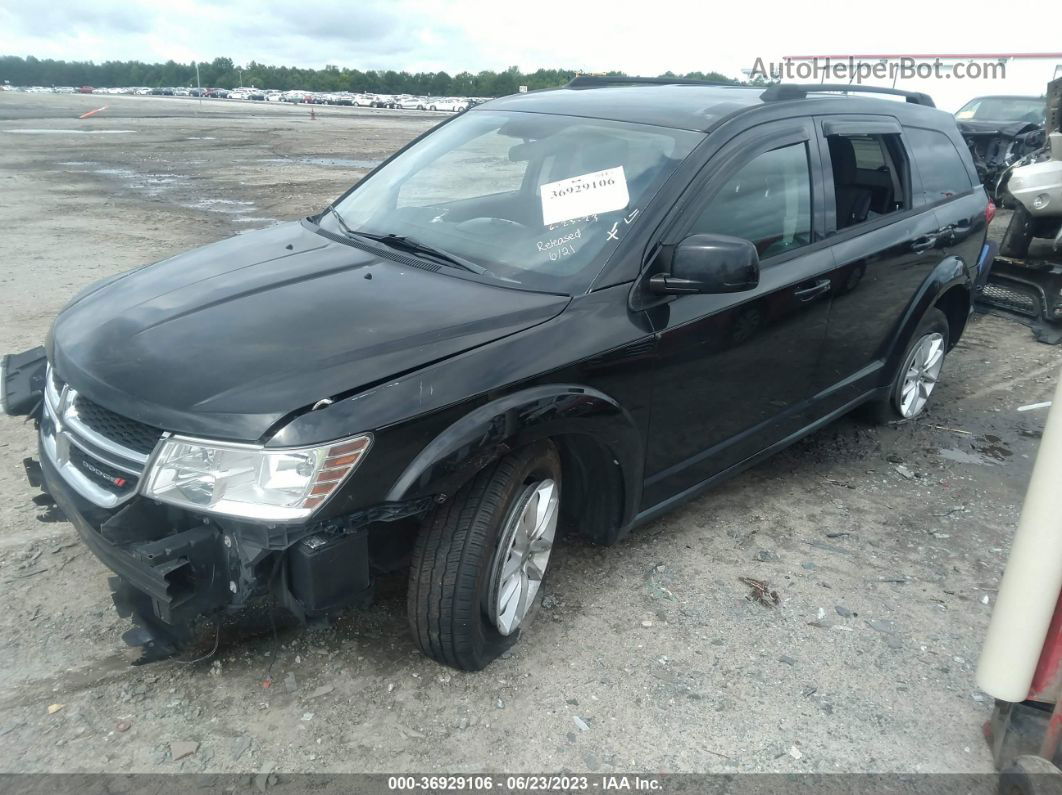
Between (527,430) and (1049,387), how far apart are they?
4887 mm

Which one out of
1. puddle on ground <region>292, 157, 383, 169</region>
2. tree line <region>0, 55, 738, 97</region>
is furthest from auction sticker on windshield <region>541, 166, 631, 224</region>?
tree line <region>0, 55, 738, 97</region>

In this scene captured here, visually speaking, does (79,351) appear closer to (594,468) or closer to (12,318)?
(594,468)

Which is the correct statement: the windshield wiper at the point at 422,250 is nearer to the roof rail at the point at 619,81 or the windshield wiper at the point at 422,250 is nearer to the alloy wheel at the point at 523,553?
the alloy wheel at the point at 523,553

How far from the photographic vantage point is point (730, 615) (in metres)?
3.21

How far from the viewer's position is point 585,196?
313 cm

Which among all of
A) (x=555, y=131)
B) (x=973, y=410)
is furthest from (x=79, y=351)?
(x=973, y=410)

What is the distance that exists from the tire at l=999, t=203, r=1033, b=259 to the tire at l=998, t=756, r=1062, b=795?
721cm

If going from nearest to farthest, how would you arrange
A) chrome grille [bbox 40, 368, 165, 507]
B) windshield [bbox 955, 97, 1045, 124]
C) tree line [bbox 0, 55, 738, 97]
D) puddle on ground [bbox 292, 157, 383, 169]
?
chrome grille [bbox 40, 368, 165, 507] < windshield [bbox 955, 97, 1045, 124] < puddle on ground [bbox 292, 157, 383, 169] < tree line [bbox 0, 55, 738, 97]

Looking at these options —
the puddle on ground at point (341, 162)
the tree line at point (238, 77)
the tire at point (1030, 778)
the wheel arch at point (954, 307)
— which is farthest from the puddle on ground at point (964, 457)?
the tree line at point (238, 77)

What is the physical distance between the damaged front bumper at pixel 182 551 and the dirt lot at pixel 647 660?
0.32 metres

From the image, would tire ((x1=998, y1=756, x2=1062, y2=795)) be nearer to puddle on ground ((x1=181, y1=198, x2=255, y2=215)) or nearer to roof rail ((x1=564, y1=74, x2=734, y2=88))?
roof rail ((x1=564, y1=74, x2=734, y2=88))

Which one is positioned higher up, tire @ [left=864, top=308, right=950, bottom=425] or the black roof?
the black roof

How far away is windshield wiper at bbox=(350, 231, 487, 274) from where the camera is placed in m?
3.04

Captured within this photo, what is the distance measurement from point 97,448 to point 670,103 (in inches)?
99.3
